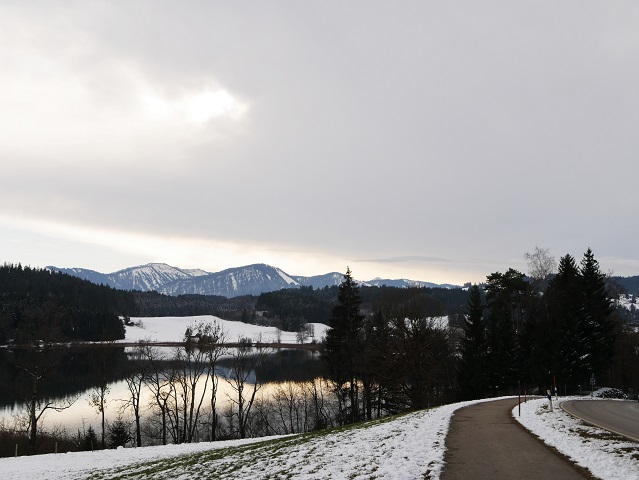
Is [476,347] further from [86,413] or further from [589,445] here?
[86,413]

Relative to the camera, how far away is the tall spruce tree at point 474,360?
48844mm

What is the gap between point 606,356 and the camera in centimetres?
4653

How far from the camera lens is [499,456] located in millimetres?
12984

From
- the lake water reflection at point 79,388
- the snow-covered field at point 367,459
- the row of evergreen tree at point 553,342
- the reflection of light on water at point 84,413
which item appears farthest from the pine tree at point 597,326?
the reflection of light on water at point 84,413

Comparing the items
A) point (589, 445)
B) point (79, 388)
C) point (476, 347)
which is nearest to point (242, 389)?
point (476, 347)

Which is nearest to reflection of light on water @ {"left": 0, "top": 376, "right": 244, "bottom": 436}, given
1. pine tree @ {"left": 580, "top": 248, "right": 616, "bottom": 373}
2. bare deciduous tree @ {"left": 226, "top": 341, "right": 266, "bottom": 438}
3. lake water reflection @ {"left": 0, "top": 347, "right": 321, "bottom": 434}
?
lake water reflection @ {"left": 0, "top": 347, "right": 321, "bottom": 434}

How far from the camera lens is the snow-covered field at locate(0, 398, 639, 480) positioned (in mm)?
11742

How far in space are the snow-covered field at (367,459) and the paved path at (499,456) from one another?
427 millimetres

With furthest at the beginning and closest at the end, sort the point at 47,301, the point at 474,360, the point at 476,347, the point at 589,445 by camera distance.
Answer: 1. the point at 47,301
2. the point at 476,347
3. the point at 474,360
4. the point at 589,445

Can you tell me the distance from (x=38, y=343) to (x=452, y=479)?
39.5 m

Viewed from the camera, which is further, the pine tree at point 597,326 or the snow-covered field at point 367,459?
the pine tree at point 597,326

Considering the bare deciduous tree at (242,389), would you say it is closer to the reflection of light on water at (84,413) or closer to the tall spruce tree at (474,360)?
the reflection of light on water at (84,413)

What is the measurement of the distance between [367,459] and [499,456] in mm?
3978

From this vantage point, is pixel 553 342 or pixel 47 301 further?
pixel 47 301
